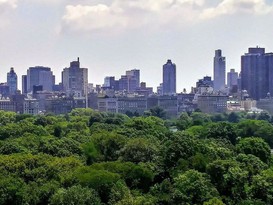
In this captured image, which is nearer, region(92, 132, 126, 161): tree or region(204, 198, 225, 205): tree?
region(204, 198, 225, 205): tree

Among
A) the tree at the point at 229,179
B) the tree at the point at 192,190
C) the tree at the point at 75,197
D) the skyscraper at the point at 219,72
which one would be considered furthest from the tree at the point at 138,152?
the skyscraper at the point at 219,72

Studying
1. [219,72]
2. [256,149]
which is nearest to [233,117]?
[256,149]

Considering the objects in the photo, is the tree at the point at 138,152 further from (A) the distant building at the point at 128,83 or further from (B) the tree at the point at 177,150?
(A) the distant building at the point at 128,83

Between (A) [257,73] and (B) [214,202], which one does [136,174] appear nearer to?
(B) [214,202]

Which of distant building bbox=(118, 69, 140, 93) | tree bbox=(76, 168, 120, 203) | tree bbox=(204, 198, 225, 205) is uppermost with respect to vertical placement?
distant building bbox=(118, 69, 140, 93)

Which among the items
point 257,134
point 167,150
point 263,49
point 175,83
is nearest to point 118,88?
point 175,83

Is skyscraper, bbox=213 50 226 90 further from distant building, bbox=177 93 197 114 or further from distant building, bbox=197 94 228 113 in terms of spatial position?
distant building, bbox=197 94 228 113

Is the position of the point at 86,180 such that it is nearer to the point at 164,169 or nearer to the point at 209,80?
the point at 164,169

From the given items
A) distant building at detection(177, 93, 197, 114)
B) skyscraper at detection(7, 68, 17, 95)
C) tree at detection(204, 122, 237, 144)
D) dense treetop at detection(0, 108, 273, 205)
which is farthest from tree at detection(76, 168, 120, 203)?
skyscraper at detection(7, 68, 17, 95)
